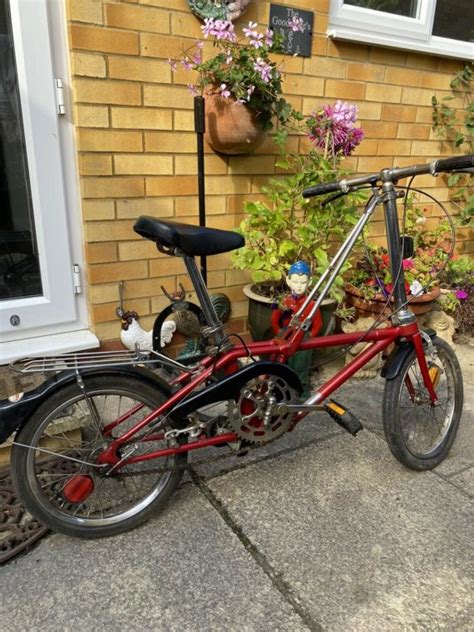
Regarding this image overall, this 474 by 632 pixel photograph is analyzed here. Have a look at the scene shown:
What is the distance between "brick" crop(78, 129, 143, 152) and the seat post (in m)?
1.16

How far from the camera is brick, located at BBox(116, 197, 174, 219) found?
282cm

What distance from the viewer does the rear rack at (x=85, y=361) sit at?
1787 millimetres

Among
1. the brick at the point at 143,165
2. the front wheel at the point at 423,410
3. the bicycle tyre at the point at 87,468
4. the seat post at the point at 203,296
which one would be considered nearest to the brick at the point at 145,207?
the brick at the point at 143,165

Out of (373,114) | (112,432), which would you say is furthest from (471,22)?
(112,432)

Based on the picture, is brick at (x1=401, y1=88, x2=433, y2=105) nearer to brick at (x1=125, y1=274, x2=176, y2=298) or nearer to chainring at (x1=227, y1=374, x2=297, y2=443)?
brick at (x1=125, y1=274, x2=176, y2=298)

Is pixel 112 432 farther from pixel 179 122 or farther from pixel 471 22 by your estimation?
pixel 471 22

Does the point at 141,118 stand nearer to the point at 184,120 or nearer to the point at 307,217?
the point at 184,120

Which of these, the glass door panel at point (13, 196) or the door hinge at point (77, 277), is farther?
the door hinge at point (77, 277)

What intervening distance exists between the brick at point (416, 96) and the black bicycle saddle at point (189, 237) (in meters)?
2.59

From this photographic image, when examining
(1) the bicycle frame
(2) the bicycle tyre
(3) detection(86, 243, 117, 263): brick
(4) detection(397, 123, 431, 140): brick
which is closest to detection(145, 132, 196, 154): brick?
(3) detection(86, 243, 117, 263): brick

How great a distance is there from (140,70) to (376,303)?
1.98 metres

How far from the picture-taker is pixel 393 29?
351cm

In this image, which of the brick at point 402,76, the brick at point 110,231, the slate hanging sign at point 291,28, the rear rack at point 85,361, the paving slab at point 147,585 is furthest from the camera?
the brick at point 402,76

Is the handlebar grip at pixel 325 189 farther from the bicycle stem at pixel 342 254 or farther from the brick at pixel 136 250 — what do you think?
the brick at pixel 136 250
